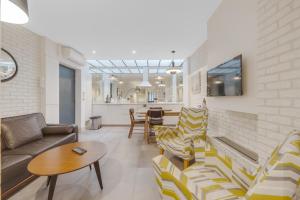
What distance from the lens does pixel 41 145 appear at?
2566 mm

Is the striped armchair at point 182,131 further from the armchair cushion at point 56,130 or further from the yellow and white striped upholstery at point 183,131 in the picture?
the armchair cushion at point 56,130

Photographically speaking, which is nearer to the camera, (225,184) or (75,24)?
(225,184)

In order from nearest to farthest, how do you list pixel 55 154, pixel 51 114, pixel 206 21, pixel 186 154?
pixel 55 154 < pixel 186 154 < pixel 206 21 < pixel 51 114

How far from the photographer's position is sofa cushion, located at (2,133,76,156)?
2279mm

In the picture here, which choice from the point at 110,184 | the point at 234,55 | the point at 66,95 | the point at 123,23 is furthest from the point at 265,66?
the point at 66,95

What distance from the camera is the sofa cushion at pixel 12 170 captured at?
1825mm

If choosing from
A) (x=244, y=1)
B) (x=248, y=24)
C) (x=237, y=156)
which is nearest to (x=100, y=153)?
(x=237, y=156)

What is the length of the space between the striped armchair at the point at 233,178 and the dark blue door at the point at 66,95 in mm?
4418

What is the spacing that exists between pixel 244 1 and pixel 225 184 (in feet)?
6.59

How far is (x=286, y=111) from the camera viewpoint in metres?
1.24

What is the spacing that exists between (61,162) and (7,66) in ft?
7.54

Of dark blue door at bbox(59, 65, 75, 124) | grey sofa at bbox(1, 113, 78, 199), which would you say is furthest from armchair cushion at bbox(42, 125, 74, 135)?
dark blue door at bbox(59, 65, 75, 124)

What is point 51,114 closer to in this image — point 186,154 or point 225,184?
point 186,154

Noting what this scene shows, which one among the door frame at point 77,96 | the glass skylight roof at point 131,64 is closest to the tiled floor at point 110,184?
the door frame at point 77,96
